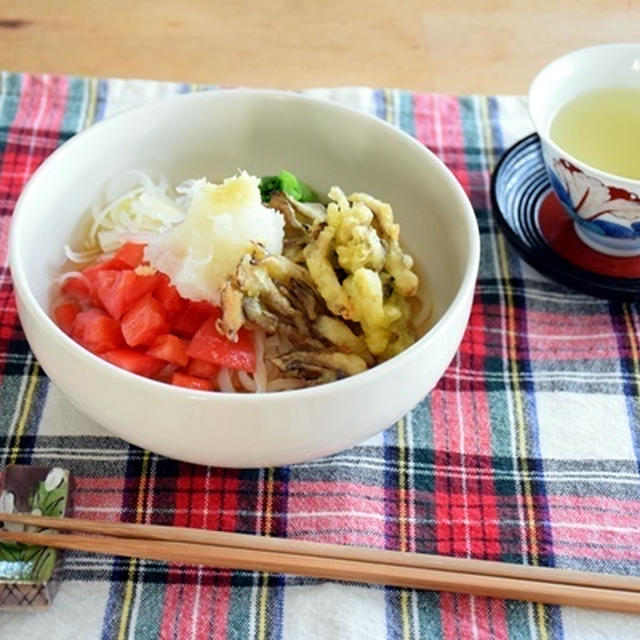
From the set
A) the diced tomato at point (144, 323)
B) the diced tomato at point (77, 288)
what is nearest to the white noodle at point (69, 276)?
the diced tomato at point (77, 288)

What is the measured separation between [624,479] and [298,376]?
404mm

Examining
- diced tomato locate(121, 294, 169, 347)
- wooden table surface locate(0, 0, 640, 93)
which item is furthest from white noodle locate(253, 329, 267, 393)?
wooden table surface locate(0, 0, 640, 93)

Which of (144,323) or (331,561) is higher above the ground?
(144,323)

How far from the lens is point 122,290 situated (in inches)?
42.9

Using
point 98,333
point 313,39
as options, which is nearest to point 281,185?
point 98,333

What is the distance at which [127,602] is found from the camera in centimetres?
98

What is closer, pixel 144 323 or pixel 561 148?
pixel 144 323

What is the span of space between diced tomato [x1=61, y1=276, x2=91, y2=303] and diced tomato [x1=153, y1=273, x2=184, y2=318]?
99 millimetres

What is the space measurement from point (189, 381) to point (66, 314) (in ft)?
0.66

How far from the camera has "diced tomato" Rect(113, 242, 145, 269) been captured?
114 cm

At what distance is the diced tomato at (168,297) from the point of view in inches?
42.9

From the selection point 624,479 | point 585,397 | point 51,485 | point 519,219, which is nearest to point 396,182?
point 519,219

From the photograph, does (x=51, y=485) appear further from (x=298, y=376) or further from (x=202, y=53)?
(x=202, y=53)

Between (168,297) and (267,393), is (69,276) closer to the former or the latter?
(168,297)
